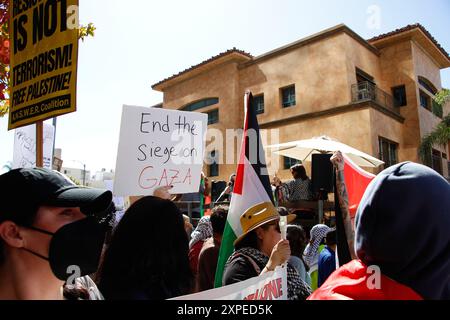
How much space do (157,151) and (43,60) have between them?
3.58ft

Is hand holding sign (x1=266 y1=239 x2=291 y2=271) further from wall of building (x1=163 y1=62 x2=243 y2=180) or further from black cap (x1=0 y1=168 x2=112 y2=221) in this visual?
wall of building (x1=163 y1=62 x2=243 y2=180)

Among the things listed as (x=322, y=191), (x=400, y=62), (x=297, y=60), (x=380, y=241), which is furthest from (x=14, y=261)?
(x=400, y=62)

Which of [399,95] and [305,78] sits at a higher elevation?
[305,78]

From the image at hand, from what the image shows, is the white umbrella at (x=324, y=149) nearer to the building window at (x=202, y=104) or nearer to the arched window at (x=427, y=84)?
the building window at (x=202, y=104)

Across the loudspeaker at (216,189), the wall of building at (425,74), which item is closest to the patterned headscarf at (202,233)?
the loudspeaker at (216,189)

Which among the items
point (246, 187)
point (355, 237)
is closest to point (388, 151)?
point (246, 187)

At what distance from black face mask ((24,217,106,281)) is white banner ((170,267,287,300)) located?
17.4 inches

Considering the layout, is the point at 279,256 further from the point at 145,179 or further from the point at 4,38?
the point at 4,38

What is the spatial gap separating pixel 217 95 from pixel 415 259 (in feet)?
61.0

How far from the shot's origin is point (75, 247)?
1.44 m

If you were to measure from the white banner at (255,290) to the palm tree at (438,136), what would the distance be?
15.8 meters

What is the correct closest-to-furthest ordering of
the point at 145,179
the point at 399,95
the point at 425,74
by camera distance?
the point at 145,179 → the point at 399,95 → the point at 425,74

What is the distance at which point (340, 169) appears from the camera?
2.64 m

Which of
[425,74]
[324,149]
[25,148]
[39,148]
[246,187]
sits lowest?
[246,187]
